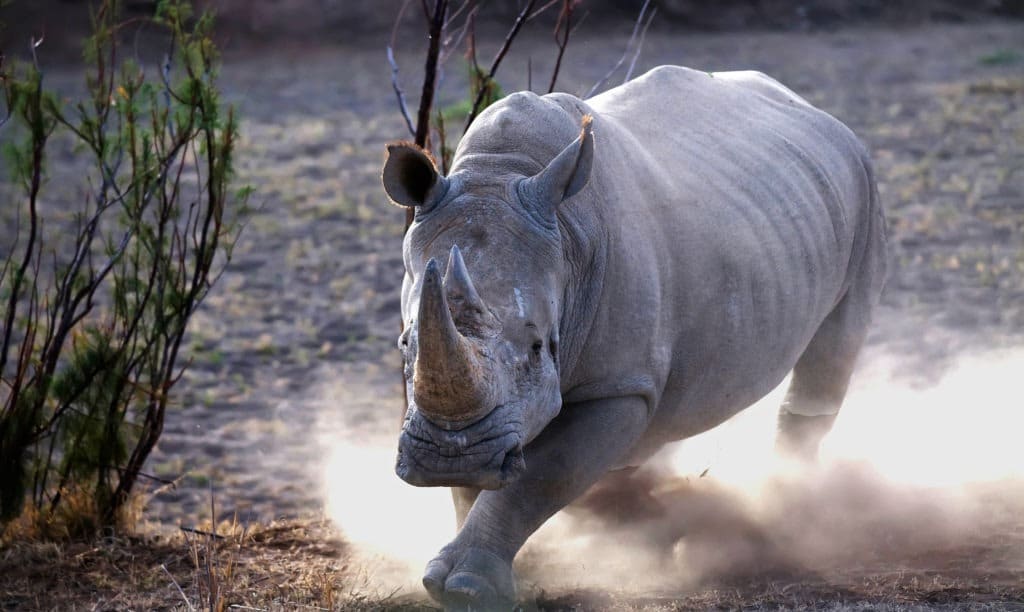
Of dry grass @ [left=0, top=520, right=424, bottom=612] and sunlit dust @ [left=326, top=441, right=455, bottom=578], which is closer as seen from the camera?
dry grass @ [left=0, top=520, right=424, bottom=612]

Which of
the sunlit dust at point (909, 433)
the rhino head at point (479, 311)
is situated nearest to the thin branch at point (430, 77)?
the rhino head at point (479, 311)

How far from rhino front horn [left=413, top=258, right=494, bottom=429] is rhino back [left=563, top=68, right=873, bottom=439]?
87 centimetres

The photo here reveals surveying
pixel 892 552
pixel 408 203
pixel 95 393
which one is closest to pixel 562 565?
pixel 892 552

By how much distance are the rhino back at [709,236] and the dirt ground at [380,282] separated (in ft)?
2.28

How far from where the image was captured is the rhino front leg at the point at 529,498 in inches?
156

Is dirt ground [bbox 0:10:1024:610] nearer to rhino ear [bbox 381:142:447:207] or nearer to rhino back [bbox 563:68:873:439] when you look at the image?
rhino back [bbox 563:68:873:439]

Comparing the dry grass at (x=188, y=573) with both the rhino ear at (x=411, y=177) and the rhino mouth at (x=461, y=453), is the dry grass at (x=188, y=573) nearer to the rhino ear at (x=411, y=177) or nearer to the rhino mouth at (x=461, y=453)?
the rhino mouth at (x=461, y=453)

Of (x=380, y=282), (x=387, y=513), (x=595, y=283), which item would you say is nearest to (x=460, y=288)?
(x=595, y=283)

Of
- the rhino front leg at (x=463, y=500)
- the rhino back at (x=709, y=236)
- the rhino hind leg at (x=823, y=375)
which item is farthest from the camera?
the rhino hind leg at (x=823, y=375)

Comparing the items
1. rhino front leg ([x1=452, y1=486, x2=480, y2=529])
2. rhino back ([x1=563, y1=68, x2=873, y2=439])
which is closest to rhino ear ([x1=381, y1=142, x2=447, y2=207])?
→ rhino back ([x1=563, y1=68, x2=873, y2=439])

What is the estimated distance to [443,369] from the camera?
332 cm

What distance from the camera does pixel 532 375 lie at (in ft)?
12.1

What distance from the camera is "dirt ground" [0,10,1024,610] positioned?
4.67 metres

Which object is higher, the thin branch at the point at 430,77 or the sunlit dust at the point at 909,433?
the thin branch at the point at 430,77
